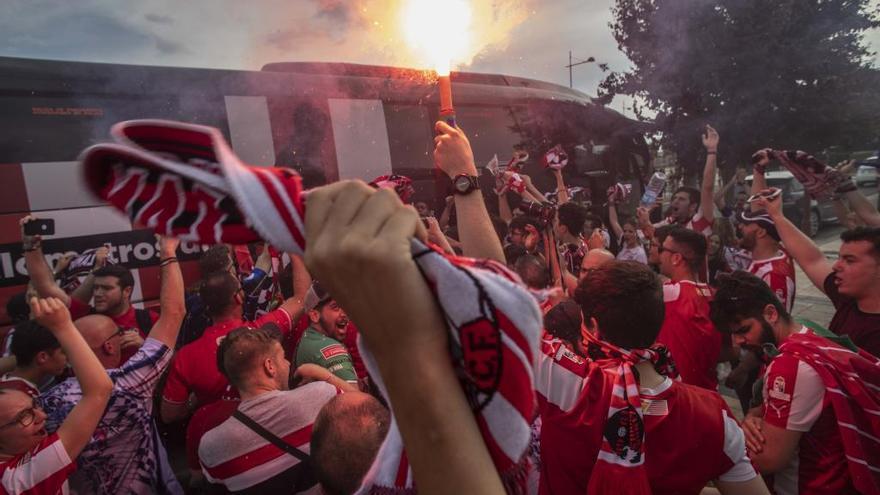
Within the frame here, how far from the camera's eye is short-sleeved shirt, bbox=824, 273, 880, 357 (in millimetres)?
2527

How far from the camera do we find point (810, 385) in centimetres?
202

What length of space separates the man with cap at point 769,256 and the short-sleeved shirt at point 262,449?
3.67 m

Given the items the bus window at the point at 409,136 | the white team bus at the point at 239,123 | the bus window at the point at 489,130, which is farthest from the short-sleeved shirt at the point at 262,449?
the bus window at the point at 489,130

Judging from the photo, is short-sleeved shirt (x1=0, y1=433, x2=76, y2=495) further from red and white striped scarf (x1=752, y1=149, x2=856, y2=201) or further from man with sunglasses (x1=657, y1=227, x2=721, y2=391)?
red and white striped scarf (x1=752, y1=149, x2=856, y2=201)

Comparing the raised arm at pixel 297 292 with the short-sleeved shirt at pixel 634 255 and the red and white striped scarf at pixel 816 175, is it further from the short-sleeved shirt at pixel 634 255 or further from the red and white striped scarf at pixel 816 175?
the red and white striped scarf at pixel 816 175

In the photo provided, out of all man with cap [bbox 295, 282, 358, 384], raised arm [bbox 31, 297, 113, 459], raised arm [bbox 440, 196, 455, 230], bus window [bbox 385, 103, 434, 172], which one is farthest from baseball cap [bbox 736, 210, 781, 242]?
raised arm [bbox 31, 297, 113, 459]

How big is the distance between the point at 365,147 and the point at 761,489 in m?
5.51

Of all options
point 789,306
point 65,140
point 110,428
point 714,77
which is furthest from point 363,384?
point 714,77

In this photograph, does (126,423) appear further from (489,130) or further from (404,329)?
(489,130)

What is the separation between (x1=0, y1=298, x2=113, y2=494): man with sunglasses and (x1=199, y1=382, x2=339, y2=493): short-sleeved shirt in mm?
450

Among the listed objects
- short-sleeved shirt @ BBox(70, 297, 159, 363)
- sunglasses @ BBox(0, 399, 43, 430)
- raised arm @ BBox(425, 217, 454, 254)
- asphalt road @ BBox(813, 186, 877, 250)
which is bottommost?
asphalt road @ BBox(813, 186, 877, 250)

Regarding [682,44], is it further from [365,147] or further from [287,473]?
[287,473]

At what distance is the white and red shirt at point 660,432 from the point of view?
5.81 feet

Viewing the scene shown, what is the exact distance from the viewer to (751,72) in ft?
33.2
